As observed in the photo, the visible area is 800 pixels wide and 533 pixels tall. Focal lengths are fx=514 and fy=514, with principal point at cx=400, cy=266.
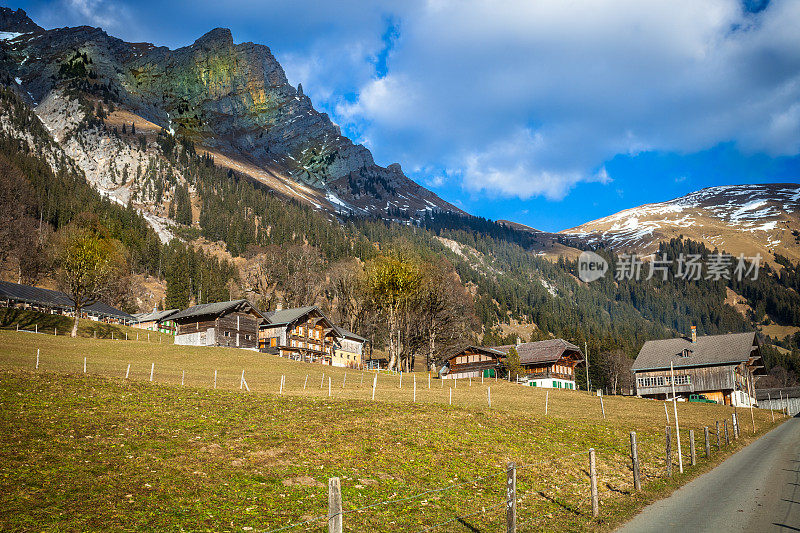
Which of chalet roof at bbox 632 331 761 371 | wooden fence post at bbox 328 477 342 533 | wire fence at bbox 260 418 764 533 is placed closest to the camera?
wooden fence post at bbox 328 477 342 533

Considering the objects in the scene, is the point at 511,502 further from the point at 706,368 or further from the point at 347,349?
the point at 347,349

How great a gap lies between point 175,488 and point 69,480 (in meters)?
2.92

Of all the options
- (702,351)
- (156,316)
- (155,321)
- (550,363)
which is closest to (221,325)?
(155,321)

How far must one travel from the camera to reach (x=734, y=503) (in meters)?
17.2

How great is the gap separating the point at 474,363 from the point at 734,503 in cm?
8608

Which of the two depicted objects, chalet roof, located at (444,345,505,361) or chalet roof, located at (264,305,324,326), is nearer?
chalet roof, located at (264,305,324,326)

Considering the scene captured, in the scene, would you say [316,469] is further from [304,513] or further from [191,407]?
[191,407]

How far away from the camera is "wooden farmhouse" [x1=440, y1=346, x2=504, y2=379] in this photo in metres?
99.9

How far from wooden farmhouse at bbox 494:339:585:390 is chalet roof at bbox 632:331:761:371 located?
1255cm

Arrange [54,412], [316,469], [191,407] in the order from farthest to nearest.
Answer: [191,407] → [54,412] → [316,469]

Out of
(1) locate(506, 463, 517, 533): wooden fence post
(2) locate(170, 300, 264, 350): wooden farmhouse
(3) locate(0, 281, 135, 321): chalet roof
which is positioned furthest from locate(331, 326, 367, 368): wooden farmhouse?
(1) locate(506, 463, 517, 533): wooden fence post

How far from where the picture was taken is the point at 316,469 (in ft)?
61.0

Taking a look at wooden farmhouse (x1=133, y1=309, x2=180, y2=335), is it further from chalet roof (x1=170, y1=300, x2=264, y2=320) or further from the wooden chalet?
the wooden chalet

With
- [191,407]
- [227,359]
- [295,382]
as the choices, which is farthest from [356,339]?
[191,407]
